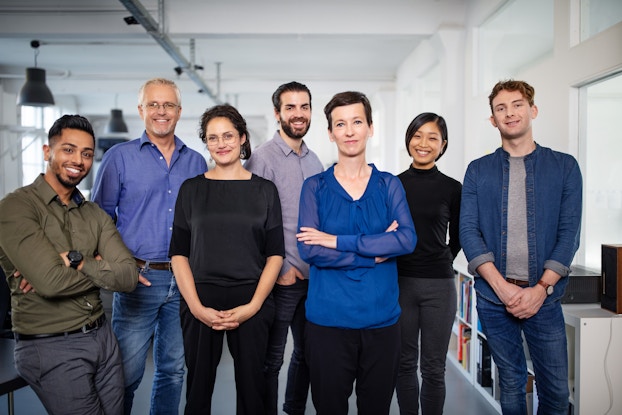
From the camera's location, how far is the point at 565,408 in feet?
7.11

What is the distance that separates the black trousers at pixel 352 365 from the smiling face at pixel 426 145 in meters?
0.99

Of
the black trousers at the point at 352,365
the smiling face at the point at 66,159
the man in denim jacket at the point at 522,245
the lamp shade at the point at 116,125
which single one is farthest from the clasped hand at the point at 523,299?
the lamp shade at the point at 116,125

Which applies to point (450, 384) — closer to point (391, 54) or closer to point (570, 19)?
point (570, 19)

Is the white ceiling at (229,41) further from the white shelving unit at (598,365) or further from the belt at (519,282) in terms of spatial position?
the belt at (519,282)

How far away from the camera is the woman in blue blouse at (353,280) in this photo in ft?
6.30

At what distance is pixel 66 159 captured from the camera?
6.88ft

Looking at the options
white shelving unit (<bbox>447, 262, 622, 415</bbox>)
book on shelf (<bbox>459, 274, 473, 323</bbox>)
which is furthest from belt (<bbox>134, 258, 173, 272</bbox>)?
book on shelf (<bbox>459, 274, 473, 323</bbox>)

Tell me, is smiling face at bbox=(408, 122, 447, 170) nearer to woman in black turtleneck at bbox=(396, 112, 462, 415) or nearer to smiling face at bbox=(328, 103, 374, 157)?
woman in black turtleneck at bbox=(396, 112, 462, 415)

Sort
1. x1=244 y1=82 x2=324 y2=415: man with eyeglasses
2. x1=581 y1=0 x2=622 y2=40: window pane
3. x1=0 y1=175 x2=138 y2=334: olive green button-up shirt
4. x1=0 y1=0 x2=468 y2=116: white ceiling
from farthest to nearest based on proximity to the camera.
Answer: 1. x1=0 y1=0 x2=468 y2=116: white ceiling
2. x1=581 y1=0 x2=622 y2=40: window pane
3. x1=244 y1=82 x2=324 y2=415: man with eyeglasses
4. x1=0 y1=175 x2=138 y2=334: olive green button-up shirt

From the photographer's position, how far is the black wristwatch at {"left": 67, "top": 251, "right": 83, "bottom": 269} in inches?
78.4

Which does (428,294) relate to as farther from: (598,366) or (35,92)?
(35,92)

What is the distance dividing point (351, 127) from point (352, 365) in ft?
3.02

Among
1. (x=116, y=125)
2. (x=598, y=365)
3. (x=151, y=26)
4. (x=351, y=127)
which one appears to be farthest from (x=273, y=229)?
(x=116, y=125)

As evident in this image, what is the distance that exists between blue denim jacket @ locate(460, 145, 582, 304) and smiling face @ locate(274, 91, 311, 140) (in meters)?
0.92
